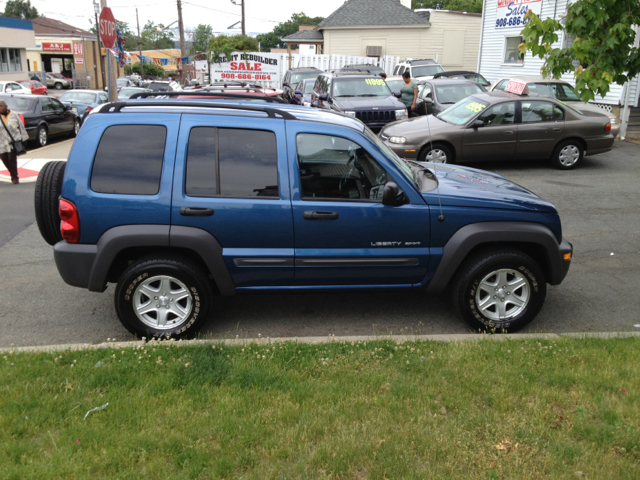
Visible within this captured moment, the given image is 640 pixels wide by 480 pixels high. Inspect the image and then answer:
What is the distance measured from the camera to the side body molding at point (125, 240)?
4559 millimetres

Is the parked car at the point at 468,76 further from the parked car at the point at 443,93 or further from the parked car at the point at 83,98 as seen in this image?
the parked car at the point at 83,98

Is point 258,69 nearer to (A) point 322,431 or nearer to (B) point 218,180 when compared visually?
(B) point 218,180

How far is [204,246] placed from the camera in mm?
4641

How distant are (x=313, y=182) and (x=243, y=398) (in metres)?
1.92

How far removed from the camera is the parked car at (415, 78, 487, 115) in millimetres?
15367

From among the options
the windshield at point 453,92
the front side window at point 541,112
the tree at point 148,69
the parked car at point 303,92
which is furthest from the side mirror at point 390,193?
the tree at point 148,69

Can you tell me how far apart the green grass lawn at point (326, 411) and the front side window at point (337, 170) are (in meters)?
1.25

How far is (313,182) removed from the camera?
15.7ft


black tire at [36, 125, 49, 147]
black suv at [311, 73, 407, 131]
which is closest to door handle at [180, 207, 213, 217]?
black suv at [311, 73, 407, 131]

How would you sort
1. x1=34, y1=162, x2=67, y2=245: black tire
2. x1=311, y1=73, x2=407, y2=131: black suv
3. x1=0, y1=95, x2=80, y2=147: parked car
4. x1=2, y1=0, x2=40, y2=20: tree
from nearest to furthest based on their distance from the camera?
x1=34, y1=162, x2=67, y2=245: black tire
x1=311, y1=73, x2=407, y2=131: black suv
x1=0, y1=95, x2=80, y2=147: parked car
x1=2, y1=0, x2=40, y2=20: tree

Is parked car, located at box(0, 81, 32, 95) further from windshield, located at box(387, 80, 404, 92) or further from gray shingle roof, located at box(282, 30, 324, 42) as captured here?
gray shingle roof, located at box(282, 30, 324, 42)

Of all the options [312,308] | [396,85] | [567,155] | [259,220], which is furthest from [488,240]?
[396,85]

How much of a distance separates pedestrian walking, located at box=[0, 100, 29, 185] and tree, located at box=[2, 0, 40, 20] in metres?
80.5

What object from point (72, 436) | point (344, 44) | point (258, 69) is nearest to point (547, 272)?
point (72, 436)
